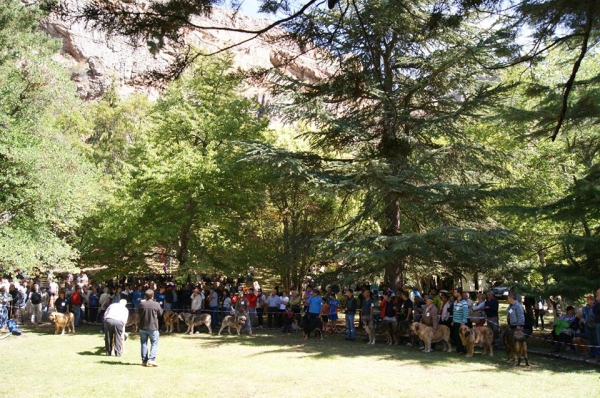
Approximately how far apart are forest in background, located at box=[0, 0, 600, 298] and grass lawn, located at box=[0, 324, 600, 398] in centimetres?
290

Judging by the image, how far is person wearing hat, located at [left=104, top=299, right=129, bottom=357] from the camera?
34.1 ft

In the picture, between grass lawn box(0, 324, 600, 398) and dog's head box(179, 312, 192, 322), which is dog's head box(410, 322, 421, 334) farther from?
dog's head box(179, 312, 192, 322)

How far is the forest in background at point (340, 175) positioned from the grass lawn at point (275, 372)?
2.90 m

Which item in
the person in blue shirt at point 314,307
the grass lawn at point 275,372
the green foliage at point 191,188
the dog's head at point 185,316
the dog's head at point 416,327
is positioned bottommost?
the grass lawn at point 275,372

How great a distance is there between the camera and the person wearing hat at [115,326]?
10.4 metres

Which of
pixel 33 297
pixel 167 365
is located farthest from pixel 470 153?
pixel 33 297

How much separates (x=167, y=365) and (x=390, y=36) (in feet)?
40.7

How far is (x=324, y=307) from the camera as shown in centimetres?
1530

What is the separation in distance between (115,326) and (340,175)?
813 centimetres

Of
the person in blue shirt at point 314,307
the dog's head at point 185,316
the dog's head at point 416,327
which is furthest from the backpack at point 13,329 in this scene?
the dog's head at point 416,327

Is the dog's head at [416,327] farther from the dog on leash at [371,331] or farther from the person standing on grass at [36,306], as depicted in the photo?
the person standing on grass at [36,306]

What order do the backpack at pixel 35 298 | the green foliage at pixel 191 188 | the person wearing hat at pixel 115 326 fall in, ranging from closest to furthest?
the person wearing hat at pixel 115 326 < the backpack at pixel 35 298 < the green foliage at pixel 191 188

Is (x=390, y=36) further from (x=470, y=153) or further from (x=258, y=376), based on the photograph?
(x=258, y=376)

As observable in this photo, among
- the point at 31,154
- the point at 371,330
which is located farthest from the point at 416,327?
the point at 31,154
